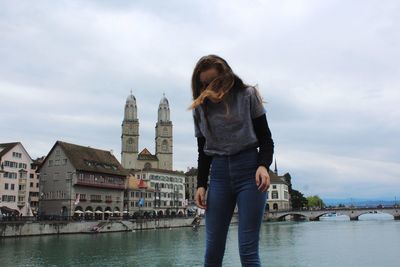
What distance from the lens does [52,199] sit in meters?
75.6

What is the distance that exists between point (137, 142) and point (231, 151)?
Result: 14240cm

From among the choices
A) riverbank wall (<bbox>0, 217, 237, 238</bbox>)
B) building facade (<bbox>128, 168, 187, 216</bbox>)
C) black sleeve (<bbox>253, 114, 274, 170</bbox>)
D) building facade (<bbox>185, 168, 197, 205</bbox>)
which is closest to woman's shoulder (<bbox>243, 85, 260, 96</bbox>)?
black sleeve (<bbox>253, 114, 274, 170</bbox>)

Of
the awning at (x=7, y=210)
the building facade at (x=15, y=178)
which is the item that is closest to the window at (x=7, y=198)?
the building facade at (x=15, y=178)

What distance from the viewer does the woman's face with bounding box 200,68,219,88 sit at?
4078mm

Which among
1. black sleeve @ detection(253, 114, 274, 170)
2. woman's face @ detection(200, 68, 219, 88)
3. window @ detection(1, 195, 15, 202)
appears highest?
window @ detection(1, 195, 15, 202)

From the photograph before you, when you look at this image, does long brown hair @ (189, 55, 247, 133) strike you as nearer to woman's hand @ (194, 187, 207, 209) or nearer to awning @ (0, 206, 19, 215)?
woman's hand @ (194, 187, 207, 209)

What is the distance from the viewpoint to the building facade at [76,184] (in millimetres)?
73938

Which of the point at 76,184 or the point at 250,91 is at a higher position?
the point at 76,184

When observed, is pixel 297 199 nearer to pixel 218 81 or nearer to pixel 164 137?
pixel 164 137

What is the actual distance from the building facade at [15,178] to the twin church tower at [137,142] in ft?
206

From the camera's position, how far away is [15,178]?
74625 millimetres

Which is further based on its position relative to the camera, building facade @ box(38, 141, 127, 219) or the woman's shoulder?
building facade @ box(38, 141, 127, 219)

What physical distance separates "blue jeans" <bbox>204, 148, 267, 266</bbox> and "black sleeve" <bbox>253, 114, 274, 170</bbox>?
0.07 meters

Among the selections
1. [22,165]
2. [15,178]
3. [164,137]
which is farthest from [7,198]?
[164,137]
